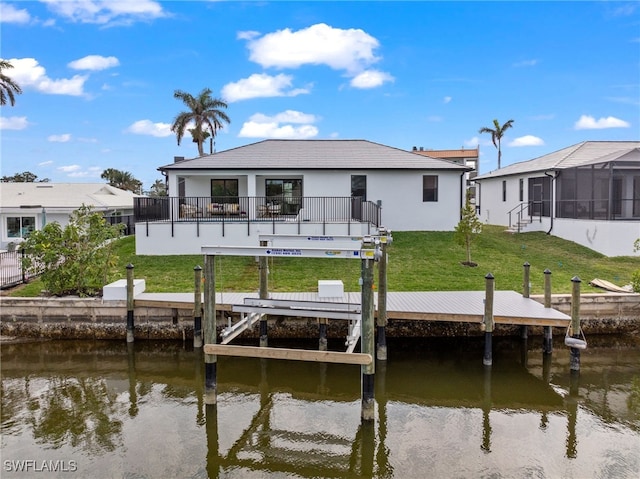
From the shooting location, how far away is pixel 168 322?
37.8ft

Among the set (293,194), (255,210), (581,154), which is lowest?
(255,210)

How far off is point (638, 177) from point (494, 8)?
10387 mm

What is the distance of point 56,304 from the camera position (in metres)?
11.7

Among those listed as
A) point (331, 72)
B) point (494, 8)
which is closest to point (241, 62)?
point (331, 72)

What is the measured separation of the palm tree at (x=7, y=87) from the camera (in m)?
27.5

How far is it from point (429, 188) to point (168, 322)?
46.5ft

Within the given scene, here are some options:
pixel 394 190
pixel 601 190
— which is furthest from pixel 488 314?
pixel 601 190

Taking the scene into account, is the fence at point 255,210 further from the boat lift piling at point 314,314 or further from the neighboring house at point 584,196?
the boat lift piling at point 314,314

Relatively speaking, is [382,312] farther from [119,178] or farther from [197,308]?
[119,178]

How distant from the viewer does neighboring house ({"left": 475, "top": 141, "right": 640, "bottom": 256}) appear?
18.6 metres

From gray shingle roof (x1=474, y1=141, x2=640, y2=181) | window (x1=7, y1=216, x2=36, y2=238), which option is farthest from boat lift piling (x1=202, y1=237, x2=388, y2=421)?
window (x1=7, y1=216, x2=36, y2=238)

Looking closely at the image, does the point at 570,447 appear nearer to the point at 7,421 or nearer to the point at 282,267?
the point at 7,421

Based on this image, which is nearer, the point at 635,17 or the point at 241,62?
the point at 635,17

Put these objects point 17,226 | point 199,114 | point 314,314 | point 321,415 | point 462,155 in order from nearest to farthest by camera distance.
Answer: point 321,415 → point 314,314 → point 17,226 → point 199,114 → point 462,155
